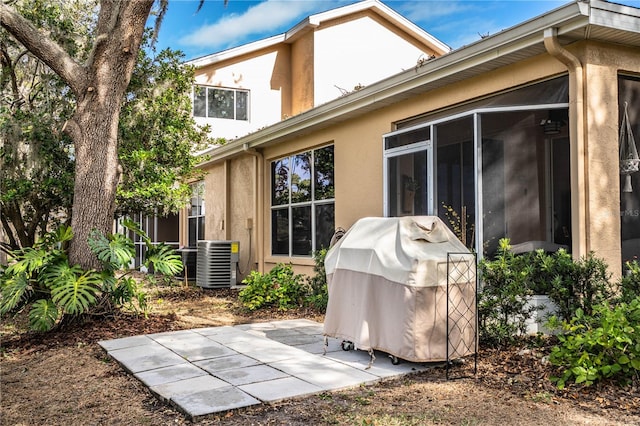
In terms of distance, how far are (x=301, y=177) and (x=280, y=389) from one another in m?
6.44

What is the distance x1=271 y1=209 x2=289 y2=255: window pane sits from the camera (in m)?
10.7

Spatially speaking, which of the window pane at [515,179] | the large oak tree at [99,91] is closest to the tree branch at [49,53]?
the large oak tree at [99,91]

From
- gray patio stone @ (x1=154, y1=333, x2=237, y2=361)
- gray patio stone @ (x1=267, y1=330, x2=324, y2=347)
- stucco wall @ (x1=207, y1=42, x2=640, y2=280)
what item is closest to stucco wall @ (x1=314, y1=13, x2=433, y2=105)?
stucco wall @ (x1=207, y1=42, x2=640, y2=280)

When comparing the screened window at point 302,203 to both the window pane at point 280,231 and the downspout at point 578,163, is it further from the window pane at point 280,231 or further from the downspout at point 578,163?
the downspout at point 578,163

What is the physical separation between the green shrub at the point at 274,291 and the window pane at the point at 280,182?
2.17 m

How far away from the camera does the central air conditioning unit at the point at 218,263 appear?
1144 cm

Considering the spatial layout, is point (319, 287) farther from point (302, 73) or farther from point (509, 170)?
point (302, 73)

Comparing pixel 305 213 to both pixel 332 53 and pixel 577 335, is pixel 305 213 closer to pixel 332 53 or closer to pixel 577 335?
pixel 577 335

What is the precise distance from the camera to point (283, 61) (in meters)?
18.4

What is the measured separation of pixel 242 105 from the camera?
17766mm

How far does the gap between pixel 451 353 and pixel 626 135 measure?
3102 millimetres

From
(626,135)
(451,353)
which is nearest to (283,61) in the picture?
(626,135)

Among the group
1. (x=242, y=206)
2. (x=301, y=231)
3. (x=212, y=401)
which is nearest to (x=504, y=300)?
(x=212, y=401)

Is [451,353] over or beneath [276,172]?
beneath
